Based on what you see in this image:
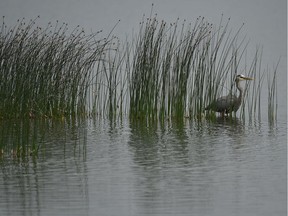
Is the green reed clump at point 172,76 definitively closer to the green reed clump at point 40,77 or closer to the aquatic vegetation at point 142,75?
the aquatic vegetation at point 142,75

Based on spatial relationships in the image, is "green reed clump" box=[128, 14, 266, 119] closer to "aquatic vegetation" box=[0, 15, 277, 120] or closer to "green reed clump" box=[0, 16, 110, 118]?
"aquatic vegetation" box=[0, 15, 277, 120]

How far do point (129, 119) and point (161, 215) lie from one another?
5.67m

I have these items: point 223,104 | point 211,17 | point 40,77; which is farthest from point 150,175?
point 211,17

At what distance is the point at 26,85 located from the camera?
350 inches

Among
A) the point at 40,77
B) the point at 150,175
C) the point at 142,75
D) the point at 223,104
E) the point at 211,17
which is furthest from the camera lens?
the point at 211,17

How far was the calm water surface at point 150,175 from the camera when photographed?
4.88 metres

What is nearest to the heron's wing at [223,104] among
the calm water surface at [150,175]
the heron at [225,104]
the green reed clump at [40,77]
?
the heron at [225,104]

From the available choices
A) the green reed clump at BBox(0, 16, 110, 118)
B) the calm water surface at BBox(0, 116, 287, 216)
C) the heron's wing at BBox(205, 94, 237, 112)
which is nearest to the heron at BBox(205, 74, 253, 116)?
the heron's wing at BBox(205, 94, 237, 112)

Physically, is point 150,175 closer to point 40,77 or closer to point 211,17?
point 40,77

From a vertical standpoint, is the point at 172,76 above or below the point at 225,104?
above

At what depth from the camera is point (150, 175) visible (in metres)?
5.88

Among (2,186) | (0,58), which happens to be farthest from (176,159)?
(0,58)

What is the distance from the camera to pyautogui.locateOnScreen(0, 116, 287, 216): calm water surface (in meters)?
4.88

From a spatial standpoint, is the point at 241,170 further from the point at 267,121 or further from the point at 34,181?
the point at 267,121
